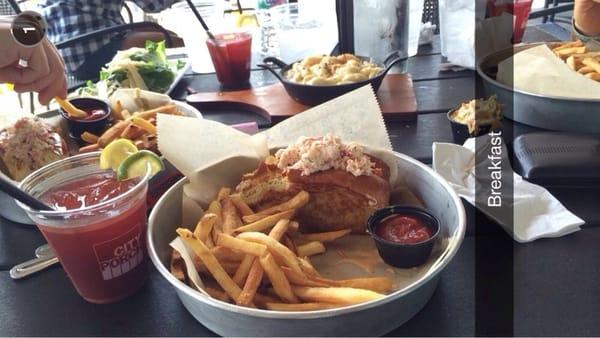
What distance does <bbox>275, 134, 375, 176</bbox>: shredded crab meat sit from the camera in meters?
1.15

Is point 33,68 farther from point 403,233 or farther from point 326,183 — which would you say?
point 403,233

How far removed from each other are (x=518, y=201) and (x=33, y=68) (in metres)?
1.15

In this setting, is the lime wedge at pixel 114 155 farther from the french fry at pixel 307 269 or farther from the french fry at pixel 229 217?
the french fry at pixel 307 269

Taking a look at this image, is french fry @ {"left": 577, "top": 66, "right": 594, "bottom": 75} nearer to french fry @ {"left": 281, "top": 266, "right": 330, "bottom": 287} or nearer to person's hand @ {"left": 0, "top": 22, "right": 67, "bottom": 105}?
french fry @ {"left": 281, "top": 266, "right": 330, "bottom": 287}

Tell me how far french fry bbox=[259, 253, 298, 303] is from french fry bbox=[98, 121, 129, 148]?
67 cm

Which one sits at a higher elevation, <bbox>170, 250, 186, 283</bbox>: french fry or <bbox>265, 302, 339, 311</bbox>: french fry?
<bbox>170, 250, 186, 283</bbox>: french fry

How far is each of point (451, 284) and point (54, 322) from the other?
0.71 meters

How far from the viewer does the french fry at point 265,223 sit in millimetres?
1017

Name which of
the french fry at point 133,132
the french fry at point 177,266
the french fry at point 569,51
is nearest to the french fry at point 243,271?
the french fry at point 177,266

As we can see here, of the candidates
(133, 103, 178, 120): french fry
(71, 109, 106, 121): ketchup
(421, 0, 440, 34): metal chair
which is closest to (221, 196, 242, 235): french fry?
→ (133, 103, 178, 120): french fry

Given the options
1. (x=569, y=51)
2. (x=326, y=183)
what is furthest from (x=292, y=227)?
(x=569, y=51)

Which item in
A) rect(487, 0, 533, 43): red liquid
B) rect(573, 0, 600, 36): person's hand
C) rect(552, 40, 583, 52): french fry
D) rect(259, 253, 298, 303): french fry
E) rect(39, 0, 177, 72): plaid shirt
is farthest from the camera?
rect(39, 0, 177, 72): plaid shirt

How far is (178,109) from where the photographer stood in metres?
1.57

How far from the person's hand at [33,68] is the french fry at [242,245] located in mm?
680
